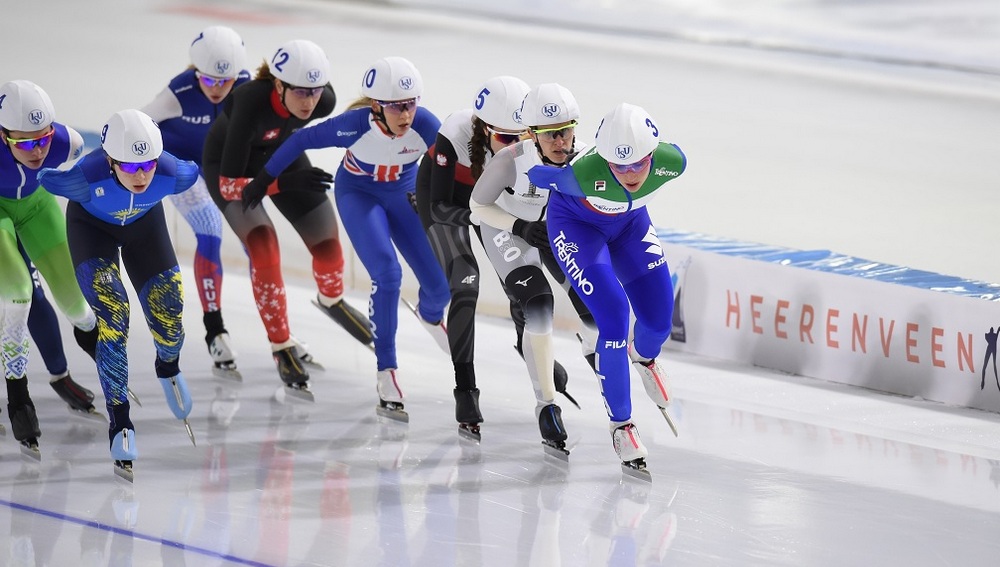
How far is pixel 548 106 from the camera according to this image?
534 cm

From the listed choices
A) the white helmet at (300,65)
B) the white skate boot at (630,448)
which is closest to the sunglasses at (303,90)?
the white helmet at (300,65)

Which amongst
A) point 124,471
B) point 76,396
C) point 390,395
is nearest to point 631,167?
point 390,395

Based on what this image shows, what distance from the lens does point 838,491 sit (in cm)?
537

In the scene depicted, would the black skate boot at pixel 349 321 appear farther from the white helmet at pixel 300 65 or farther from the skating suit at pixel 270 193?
the white helmet at pixel 300 65

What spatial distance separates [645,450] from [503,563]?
1.02 meters

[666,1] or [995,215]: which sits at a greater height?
[666,1]

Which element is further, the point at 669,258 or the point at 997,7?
the point at 997,7

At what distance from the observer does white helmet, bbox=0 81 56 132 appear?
5609 mm

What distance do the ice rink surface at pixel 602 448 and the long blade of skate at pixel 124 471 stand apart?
76mm

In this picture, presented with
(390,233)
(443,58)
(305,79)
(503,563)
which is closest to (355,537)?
(503,563)

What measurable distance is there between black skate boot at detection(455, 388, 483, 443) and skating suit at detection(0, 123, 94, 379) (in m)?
1.66

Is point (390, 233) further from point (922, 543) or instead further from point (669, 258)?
point (922, 543)

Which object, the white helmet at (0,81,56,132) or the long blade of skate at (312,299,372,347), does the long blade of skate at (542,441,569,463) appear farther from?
the white helmet at (0,81,56,132)

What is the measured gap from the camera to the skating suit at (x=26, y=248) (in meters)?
5.72
